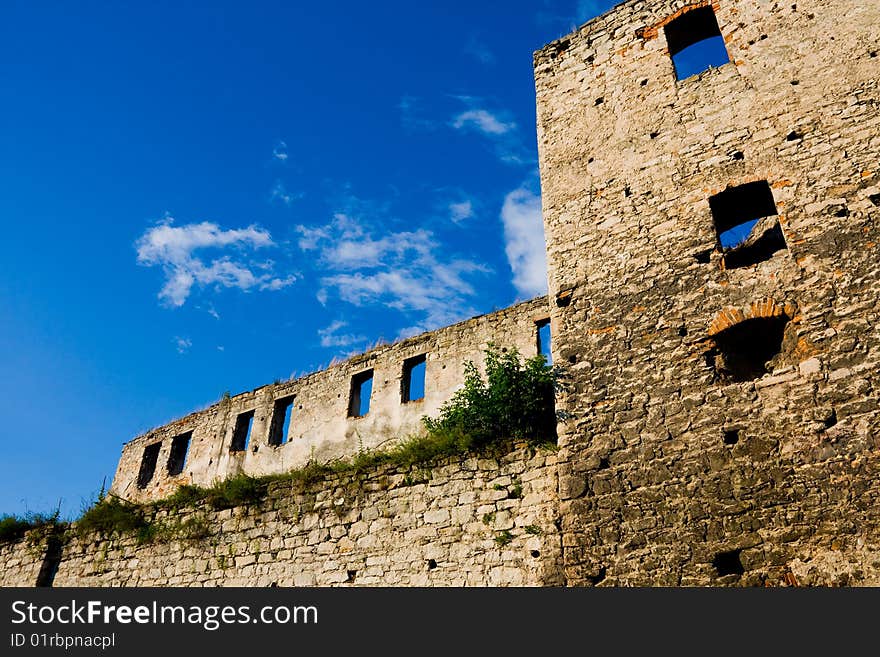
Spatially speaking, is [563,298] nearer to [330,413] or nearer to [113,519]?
[113,519]

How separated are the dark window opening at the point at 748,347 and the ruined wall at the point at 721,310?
0.02m

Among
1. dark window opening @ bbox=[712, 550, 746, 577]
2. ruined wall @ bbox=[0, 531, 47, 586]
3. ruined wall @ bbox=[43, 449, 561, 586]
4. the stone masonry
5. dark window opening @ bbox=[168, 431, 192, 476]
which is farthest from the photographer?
dark window opening @ bbox=[168, 431, 192, 476]

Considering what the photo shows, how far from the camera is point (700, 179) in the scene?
756cm

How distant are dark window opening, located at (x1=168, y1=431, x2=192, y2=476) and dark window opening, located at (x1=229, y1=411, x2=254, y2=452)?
5.79 ft

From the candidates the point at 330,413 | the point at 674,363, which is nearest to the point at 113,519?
the point at 330,413

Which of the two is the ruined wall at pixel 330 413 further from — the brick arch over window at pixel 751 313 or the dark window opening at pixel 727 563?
the dark window opening at pixel 727 563

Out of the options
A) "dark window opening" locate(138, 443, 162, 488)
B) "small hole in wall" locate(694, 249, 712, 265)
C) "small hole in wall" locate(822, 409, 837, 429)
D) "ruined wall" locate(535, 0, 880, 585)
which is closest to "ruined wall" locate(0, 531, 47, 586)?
"dark window opening" locate(138, 443, 162, 488)

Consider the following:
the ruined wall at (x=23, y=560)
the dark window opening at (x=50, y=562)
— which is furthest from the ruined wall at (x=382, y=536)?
the ruined wall at (x=23, y=560)

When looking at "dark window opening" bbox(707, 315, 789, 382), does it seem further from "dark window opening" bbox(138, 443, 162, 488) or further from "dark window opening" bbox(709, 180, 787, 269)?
"dark window opening" bbox(138, 443, 162, 488)

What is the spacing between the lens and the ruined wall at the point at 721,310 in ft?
18.2

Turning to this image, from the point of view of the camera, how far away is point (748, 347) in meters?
6.65

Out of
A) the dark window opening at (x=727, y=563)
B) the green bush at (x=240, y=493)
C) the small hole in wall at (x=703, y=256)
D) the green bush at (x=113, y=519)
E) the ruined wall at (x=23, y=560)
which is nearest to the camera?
the dark window opening at (x=727, y=563)

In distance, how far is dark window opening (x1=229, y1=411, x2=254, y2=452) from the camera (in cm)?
1609

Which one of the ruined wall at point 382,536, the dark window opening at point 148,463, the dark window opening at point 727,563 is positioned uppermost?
the dark window opening at point 148,463
